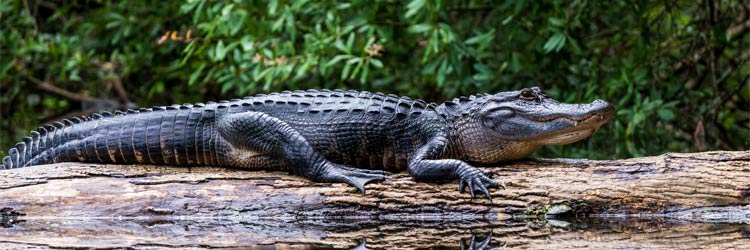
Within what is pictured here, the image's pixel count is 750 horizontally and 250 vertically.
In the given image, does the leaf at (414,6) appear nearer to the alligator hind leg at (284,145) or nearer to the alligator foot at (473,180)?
the alligator hind leg at (284,145)

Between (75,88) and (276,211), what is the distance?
10.9 metres

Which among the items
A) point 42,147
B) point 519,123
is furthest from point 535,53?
point 42,147

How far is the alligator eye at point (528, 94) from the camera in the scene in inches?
239

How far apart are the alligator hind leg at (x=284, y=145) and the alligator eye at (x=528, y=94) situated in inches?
35.9

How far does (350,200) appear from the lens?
564 cm

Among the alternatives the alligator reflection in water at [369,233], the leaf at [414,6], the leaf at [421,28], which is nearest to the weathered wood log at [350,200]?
the alligator reflection in water at [369,233]

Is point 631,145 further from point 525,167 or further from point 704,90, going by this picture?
point 525,167

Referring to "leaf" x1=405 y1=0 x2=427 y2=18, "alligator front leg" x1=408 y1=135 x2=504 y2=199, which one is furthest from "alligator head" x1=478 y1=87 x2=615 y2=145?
"leaf" x1=405 y1=0 x2=427 y2=18

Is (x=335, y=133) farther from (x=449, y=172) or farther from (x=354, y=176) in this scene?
(x=449, y=172)

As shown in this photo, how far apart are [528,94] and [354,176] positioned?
110 cm

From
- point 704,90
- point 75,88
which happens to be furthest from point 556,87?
point 75,88

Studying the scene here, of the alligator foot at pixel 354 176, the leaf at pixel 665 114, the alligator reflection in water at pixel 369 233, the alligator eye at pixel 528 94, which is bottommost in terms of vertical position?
the alligator reflection in water at pixel 369 233

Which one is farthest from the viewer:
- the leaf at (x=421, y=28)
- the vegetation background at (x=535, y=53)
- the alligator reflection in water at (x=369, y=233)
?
the vegetation background at (x=535, y=53)

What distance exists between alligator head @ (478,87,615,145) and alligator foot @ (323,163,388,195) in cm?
71
